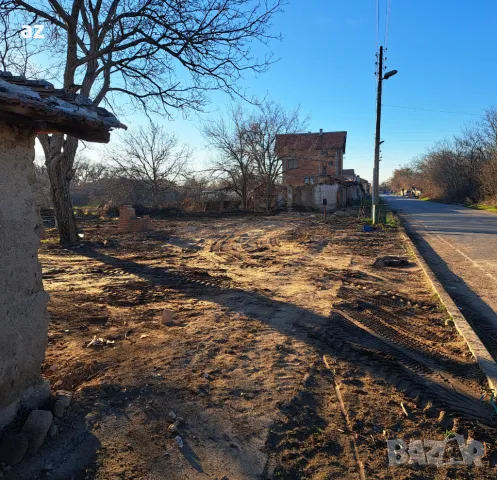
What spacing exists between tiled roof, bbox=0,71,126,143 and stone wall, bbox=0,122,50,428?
199 mm

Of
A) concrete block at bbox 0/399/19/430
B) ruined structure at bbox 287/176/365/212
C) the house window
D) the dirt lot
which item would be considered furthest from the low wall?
concrete block at bbox 0/399/19/430

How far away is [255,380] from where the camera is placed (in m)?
3.67

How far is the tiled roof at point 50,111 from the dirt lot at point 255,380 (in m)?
2.36

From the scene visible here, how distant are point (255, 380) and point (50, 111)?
2951mm

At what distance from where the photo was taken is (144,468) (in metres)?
2.51

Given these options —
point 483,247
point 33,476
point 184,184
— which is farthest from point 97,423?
point 184,184

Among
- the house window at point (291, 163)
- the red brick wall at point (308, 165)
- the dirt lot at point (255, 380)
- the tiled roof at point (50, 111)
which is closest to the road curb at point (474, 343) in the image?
the dirt lot at point (255, 380)

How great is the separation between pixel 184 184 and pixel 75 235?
2270 cm

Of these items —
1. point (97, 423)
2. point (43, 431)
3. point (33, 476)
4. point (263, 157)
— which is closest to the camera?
point (33, 476)

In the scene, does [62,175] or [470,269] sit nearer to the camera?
[470,269]

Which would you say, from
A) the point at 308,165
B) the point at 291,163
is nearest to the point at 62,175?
the point at 291,163

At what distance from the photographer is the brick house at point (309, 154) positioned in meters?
33.3

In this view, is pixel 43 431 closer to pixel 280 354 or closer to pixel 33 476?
pixel 33 476

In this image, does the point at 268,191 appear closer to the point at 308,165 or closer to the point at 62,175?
the point at 308,165
